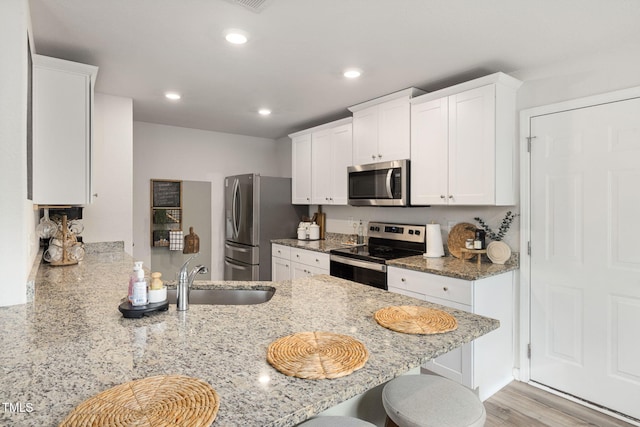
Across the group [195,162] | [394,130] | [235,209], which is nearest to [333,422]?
[394,130]

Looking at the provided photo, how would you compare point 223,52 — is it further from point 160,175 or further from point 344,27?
point 160,175

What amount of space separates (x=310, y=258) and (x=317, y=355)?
8.64 feet

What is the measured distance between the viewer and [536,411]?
2348mm

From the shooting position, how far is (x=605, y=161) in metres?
2.32

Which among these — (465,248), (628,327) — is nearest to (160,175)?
(465,248)

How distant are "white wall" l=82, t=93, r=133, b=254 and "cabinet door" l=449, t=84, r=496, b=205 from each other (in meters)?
2.77

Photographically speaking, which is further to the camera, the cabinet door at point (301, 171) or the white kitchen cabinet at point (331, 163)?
the cabinet door at point (301, 171)

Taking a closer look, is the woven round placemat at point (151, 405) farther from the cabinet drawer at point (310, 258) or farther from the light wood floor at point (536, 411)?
the cabinet drawer at point (310, 258)

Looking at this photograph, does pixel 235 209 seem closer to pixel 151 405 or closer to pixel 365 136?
pixel 365 136

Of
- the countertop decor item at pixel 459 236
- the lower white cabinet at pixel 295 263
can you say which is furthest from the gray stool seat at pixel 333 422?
the lower white cabinet at pixel 295 263

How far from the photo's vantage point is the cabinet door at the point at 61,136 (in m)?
2.10

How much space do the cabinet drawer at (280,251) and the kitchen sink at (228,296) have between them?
6.57 ft

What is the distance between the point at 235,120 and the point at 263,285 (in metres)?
2.69

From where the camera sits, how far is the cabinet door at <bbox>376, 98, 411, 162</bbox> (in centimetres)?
306
